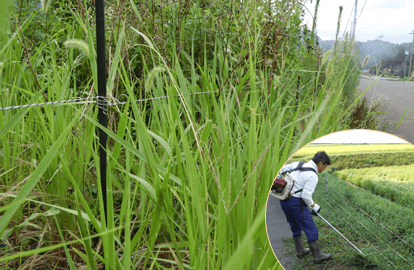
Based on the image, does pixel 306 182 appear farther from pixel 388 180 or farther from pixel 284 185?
pixel 388 180

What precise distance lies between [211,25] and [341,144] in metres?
2.09

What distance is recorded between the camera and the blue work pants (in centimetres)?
68

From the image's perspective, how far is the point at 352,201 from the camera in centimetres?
67

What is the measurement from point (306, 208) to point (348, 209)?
0.09 m

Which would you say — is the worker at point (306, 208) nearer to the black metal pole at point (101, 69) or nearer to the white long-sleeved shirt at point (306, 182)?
the white long-sleeved shirt at point (306, 182)

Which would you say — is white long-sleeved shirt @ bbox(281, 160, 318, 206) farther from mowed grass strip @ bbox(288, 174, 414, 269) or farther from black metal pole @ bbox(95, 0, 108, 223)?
black metal pole @ bbox(95, 0, 108, 223)

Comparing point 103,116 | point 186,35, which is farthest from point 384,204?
point 186,35

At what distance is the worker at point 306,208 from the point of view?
68 centimetres

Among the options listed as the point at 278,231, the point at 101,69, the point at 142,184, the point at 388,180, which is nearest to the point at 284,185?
the point at 278,231

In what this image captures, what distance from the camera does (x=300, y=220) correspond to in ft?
2.28

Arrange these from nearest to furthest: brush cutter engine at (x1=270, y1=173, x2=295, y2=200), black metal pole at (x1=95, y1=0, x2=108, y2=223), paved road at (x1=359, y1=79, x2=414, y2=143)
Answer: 1. brush cutter engine at (x1=270, y1=173, x2=295, y2=200)
2. black metal pole at (x1=95, y1=0, x2=108, y2=223)
3. paved road at (x1=359, y1=79, x2=414, y2=143)

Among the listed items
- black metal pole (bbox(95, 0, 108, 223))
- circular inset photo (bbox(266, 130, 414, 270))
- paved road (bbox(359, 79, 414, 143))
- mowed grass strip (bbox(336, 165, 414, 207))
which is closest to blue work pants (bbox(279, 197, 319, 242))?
circular inset photo (bbox(266, 130, 414, 270))

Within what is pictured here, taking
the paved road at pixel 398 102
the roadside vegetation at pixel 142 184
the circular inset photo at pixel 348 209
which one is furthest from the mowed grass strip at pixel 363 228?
the paved road at pixel 398 102

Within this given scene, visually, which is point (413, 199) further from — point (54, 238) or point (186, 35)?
point (186, 35)
